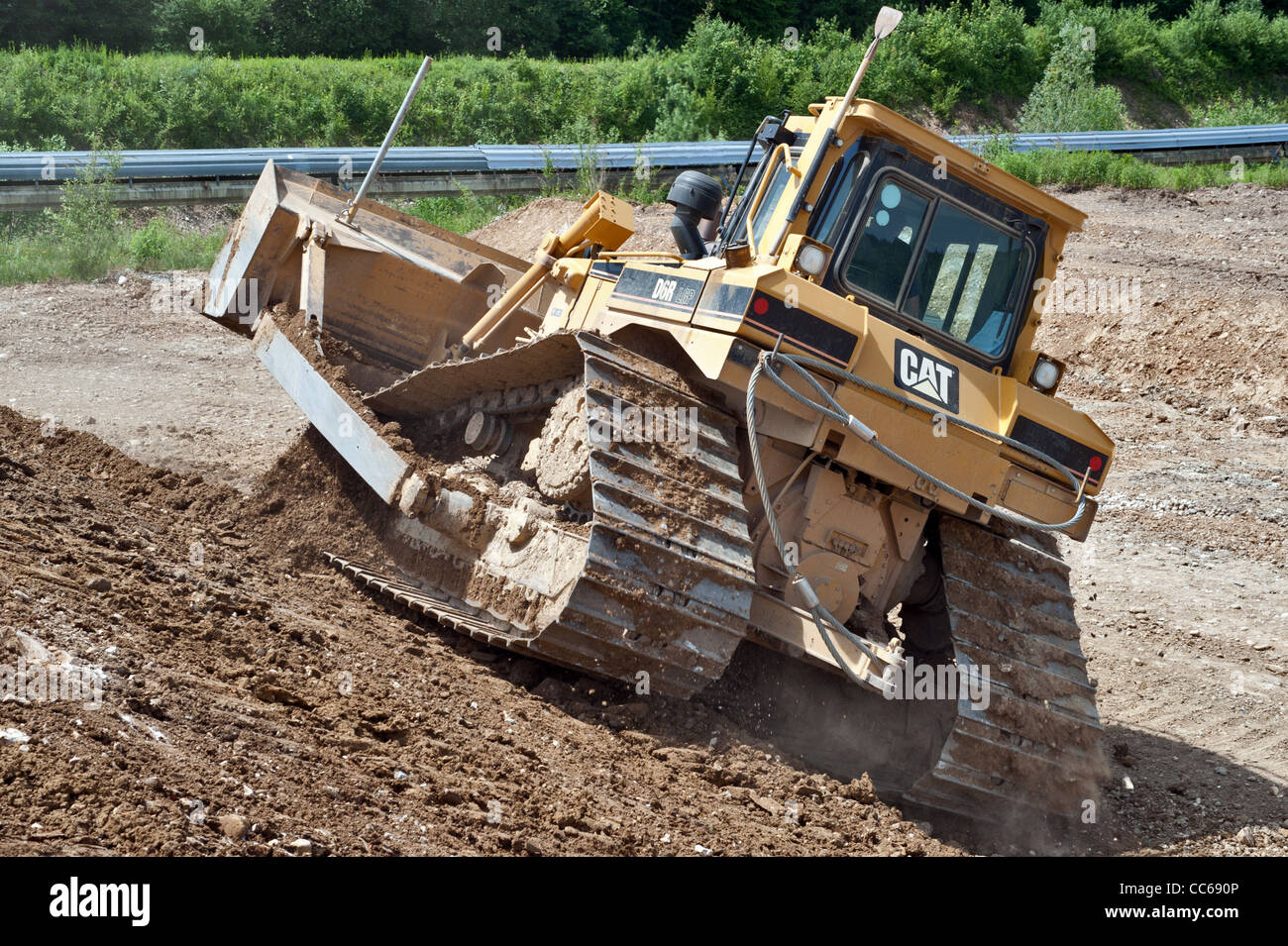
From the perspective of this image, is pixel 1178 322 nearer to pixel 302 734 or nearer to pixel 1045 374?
pixel 1045 374

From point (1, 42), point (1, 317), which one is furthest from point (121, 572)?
point (1, 42)

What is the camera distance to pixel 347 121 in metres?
24.2

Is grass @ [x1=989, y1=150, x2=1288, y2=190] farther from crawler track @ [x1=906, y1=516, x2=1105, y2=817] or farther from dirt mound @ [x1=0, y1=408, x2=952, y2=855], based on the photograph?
dirt mound @ [x1=0, y1=408, x2=952, y2=855]

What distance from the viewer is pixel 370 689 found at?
5.54 m

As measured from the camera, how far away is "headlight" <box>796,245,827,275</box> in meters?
5.85

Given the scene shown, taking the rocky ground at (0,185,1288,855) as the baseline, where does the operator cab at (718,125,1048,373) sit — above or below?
above

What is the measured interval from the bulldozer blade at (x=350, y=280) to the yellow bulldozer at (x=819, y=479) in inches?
73.9

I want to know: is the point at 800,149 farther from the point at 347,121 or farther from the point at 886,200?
the point at 347,121

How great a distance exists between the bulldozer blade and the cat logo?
321 cm

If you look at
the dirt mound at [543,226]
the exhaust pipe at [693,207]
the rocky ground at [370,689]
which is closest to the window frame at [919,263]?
the exhaust pipe at [693,207]

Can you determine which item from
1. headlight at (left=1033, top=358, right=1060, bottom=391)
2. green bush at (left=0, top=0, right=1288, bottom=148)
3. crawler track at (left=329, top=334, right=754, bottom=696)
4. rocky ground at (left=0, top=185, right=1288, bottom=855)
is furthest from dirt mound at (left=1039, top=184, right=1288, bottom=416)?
crawler track at (left=329, top=334, right=754, bottom=696)

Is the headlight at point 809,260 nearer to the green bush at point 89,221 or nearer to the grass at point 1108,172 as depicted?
the green bush at point 89,221

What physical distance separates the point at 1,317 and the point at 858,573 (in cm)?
1070

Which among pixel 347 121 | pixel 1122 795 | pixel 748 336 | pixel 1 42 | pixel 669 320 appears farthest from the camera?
pixel 1 42
